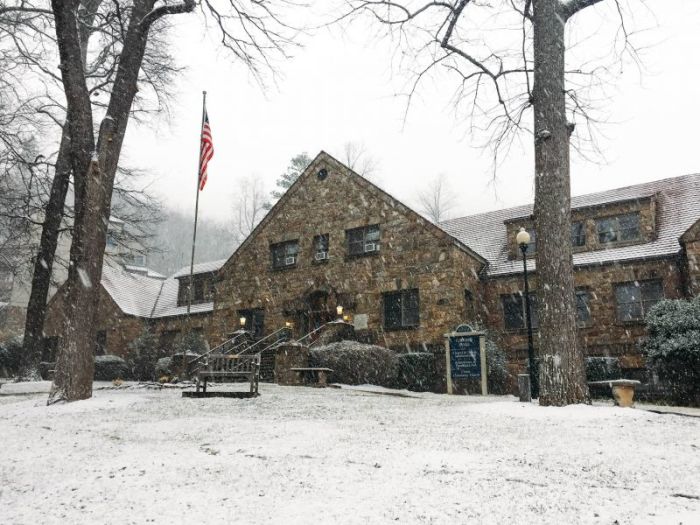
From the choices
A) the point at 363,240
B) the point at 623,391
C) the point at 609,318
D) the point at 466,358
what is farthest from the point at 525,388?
the point at 363,240

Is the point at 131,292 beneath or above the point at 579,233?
beneath

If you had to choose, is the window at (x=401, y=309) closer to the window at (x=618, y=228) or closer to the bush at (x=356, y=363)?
the bush at (x=356, y=363)

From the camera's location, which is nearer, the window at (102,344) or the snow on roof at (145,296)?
the window at (102,344)

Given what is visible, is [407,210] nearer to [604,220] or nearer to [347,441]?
[604,220]

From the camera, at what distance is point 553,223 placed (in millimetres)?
8609

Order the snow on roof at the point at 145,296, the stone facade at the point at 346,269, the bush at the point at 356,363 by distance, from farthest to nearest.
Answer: the snow on roof at the point at 145,296, the stone facade at the point at 346,269, the bush at the point at 356,363

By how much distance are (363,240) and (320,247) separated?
85.9 inches

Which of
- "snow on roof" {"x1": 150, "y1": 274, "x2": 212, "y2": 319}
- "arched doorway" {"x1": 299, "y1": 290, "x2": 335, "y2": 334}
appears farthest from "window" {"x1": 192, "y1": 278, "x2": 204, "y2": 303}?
"arched doorway" {"x1": 299, "y1": 290, "x2": 335, "y2": 334}

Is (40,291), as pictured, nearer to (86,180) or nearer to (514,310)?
(86,180)

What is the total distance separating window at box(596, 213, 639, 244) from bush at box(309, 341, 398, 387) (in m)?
10.1

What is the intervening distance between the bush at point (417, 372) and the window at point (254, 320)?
766cm

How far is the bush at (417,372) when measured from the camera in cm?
1684

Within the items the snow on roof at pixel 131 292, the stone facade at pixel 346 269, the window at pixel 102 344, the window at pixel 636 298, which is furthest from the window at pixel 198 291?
the window at pixel 636 298

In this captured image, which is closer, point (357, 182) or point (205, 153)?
point (205, 153)
